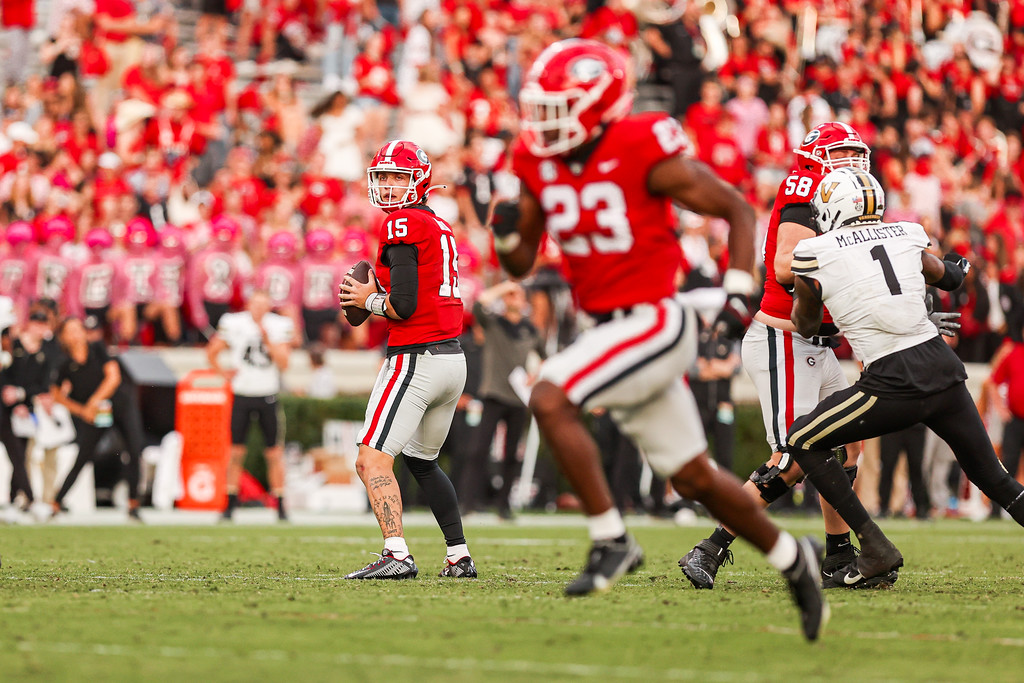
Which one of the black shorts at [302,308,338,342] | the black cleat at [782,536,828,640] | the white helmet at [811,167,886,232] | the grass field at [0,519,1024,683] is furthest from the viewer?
the black shorts at [302,308,338,342]

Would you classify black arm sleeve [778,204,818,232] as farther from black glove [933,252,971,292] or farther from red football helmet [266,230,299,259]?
red football helmet [266,230,299,259]

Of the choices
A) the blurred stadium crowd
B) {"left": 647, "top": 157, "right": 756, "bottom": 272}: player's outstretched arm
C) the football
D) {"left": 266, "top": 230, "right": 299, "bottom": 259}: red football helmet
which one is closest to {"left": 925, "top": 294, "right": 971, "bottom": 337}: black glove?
{"left": 647, "top": 157, "right": 756, "bottom": 272}: player's outstretched arm

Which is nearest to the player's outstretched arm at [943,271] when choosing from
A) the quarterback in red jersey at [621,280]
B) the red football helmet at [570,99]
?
the quarterback in red jersey at [621,280]

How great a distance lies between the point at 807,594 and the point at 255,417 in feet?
30.2

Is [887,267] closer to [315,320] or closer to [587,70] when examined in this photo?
[587,70]

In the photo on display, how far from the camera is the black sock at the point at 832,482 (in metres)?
6.21

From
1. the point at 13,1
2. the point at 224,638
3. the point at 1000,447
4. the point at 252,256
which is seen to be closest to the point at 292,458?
the point at 252,256

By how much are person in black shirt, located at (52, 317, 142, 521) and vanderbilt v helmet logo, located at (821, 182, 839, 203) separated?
26.9 ft

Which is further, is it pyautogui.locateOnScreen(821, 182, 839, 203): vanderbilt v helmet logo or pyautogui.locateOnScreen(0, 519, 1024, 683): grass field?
pyautogui.locateOnScreen(821, 182, 839, 203): vanderbilt v helmet logo

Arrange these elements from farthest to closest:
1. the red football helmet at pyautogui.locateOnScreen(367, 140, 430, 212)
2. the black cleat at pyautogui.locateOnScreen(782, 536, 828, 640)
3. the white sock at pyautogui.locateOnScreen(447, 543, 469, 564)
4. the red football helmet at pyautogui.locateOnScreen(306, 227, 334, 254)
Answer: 1. the red football helmet at pyautogui.locateOnScreen(306, 227, 334, 254)
2. the red football helmet at pyautogui.locateOnScreen(367, 140, 430, 212)
3. the white sock at pyautogui.locateOnScreen(447, 543, 469, 564)
4. the black cleat at pyautogui.locateOnScreen(782, 536, 828, 640)

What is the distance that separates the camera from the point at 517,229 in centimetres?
505

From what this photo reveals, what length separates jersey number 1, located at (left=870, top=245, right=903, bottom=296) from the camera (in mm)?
6113

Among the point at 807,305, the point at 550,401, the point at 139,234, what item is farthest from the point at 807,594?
the point at 139,234

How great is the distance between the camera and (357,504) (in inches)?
Result: 562
